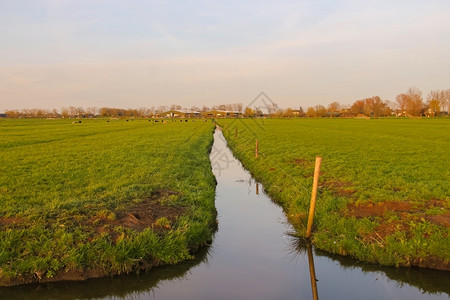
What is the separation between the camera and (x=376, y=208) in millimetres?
10289

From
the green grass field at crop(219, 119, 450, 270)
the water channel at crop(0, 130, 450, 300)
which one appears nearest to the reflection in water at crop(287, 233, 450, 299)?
the water channel at crop(0, 130, 450, 300)

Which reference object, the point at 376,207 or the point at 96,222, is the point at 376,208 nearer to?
the point at 376,207

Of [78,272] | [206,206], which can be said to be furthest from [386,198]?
[78,272]

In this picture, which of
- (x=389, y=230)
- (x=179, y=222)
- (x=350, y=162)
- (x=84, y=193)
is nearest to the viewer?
(x=389, y=230)

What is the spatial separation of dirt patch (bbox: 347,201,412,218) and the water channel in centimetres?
217

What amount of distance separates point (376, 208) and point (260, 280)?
4.97m

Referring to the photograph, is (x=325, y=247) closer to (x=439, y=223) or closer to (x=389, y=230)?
(x=389, y=230)

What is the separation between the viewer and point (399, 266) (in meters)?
7.85

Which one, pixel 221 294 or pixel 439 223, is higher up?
pixel 439 223

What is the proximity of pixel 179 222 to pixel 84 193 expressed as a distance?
4737 millimetres

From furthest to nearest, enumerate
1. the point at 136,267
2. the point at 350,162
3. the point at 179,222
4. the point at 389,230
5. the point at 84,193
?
1. the point at 350,162
2. the point at 84,193
3. the point at 179,222
4. the point at 389,230
5. the point at 136,267

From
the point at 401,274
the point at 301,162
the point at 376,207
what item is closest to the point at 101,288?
the point at 401,274

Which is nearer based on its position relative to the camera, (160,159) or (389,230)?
(389,230)

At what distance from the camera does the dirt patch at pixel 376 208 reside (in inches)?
391
